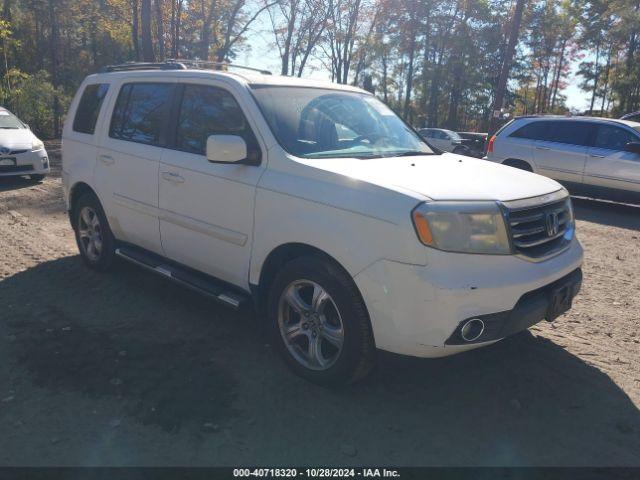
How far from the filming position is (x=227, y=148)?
359 centimetres

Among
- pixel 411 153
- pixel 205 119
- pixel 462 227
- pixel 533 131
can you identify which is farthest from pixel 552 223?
pixel 533 131

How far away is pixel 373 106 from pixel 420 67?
43244mm

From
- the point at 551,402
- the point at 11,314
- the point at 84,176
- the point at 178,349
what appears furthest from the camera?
the point at 84,176

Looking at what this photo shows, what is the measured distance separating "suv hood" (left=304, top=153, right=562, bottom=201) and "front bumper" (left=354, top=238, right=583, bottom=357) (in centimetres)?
39

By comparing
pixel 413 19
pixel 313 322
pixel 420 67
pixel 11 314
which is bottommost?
pixel 11 314

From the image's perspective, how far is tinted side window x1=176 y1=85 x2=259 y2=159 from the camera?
156 inches

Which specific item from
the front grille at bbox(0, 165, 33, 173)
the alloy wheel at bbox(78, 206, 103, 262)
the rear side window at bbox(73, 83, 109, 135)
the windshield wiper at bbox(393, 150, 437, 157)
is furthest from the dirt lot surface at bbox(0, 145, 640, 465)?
the front grille at bbox(0, 165, 33, 173)

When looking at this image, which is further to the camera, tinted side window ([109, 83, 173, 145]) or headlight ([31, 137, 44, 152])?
headlight ([31, 137, 44, 152])

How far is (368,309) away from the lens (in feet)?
10.1

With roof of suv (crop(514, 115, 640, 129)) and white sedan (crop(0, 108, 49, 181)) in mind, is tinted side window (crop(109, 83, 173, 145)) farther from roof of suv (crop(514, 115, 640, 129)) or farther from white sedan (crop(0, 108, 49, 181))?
roof of suv (crop(514, 115, 640, 129))

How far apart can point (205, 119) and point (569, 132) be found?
363 inches

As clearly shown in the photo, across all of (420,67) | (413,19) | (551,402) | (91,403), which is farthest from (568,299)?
(420,67)

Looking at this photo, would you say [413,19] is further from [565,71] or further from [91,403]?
[91,403]

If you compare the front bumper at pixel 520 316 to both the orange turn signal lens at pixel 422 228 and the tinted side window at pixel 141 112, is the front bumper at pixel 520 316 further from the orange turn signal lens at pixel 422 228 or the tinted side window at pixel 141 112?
the tinted side window at pixel 141 112
